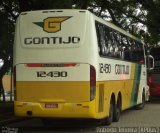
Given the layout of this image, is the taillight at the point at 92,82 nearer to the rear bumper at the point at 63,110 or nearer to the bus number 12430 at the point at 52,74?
the rear bumper at the point at 63,110

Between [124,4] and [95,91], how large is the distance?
1143 centimetres

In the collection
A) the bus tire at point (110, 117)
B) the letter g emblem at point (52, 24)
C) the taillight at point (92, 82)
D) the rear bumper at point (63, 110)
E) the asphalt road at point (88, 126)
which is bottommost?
the asphalt road at point (88, 126)

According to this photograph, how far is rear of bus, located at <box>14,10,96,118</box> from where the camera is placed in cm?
1459

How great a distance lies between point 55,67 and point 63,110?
1.23 m

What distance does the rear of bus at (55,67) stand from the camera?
1459cm

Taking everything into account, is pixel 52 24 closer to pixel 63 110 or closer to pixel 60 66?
pixel 60 66

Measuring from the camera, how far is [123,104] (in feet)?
62.4

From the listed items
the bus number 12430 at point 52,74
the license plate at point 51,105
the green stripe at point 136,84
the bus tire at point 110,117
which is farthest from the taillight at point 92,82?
the green stripe at point 136,84

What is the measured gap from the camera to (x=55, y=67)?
14.8 meters

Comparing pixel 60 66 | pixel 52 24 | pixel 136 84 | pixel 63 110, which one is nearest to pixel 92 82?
pixel 60 66

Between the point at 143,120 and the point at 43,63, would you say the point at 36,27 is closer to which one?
the point at 43,63

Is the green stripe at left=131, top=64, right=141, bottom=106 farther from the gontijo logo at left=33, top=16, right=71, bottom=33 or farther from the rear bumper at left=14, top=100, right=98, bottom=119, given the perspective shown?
the gontijo logo at left=33, top=16, right=71, bottom=33

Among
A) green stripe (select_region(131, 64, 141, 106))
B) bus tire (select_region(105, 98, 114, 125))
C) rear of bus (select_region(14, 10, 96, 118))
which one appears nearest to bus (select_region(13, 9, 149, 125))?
rear of bus (select_region(14, 10, 96, 118))

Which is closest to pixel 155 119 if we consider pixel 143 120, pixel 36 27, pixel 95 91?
pixel 143 120
